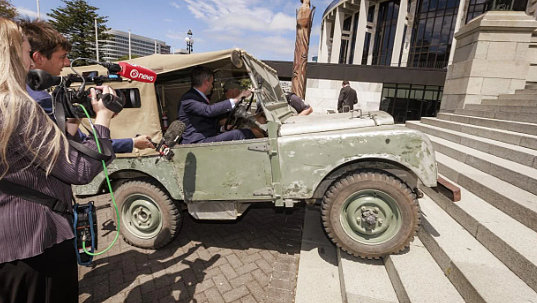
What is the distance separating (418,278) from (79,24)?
127ft

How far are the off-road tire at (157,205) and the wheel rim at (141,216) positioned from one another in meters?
0.01

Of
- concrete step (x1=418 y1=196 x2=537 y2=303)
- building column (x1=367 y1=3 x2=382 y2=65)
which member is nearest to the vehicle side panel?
concrete step (x1=418 y1=196 x2=537 y2=303)

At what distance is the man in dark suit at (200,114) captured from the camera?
2941 mm

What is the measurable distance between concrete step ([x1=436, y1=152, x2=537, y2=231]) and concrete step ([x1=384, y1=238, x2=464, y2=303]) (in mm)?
998

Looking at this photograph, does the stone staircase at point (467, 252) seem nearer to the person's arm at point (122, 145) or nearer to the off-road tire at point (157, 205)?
the off-road tire at point (157, 205)

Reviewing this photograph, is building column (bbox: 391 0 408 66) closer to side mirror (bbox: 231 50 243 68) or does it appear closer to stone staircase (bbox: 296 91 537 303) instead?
stone staircase (bbox: 296 91 537 303)

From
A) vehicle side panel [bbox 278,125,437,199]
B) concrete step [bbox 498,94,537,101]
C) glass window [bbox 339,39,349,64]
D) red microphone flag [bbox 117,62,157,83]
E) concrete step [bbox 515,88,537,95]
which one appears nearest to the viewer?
red microphone flag [bbox 117,62,157,83]

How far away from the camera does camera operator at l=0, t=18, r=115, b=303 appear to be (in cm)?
106

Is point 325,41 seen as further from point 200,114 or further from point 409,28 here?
point 200,114

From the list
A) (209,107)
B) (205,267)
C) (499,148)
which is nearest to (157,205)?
(205,267)

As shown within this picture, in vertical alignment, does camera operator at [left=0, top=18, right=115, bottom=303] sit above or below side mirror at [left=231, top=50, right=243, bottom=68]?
below

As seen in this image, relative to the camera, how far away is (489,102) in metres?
6.98

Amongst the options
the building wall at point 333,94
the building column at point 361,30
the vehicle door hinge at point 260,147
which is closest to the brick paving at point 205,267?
the vehicle door hinge at point 260,147

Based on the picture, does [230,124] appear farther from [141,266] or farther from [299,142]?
[141,266]
